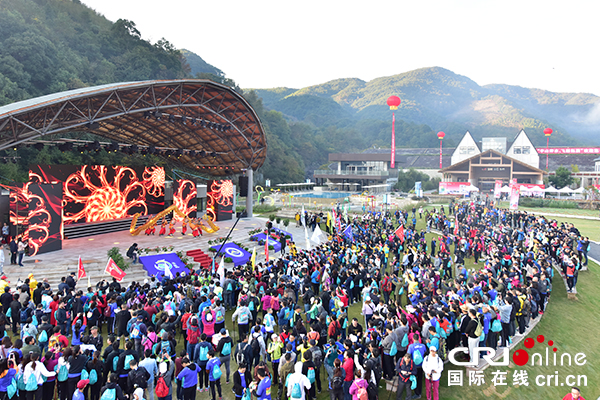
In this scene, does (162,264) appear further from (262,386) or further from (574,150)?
(574,150)

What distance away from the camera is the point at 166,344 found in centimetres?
639

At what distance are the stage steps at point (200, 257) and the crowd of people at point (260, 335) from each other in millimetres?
4861

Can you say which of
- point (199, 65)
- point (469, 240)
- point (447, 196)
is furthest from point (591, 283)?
point (199, 65)

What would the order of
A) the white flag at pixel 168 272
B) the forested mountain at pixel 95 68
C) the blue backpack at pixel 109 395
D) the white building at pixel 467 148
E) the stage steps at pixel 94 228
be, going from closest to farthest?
the blue backpack at pixel 109 395, the white flag at pixel 168 272, the stage steps at pixel 94 228, the forested mountain at pixel 95 68, the white building at pixel 467 148

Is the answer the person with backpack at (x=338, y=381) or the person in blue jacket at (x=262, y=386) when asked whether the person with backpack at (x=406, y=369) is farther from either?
the person in blue jacket at (x=262, y=386)

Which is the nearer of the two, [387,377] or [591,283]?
[387,377]

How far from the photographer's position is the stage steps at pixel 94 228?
Result: 69.1 ft

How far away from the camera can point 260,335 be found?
23.0 ft

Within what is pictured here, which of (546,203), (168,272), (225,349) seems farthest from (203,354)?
(546,203)

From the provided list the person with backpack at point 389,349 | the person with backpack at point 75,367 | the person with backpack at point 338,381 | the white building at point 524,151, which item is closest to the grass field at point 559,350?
the person with backpack at point 389,349

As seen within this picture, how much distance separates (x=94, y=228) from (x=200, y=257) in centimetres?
986

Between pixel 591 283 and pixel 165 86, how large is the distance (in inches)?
923

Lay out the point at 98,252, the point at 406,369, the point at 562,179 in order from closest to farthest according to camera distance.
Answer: the point at 406,369 < the point at 98,252 < the point at 562,179

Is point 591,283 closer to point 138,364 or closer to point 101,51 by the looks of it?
point 138,364
